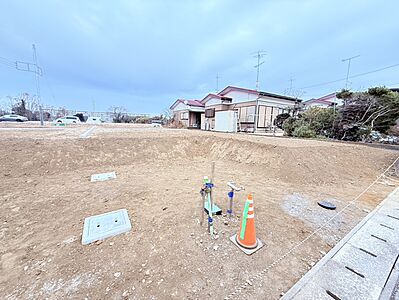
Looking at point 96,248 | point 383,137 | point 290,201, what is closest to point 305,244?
point 290,201

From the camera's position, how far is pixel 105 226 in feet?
7.56

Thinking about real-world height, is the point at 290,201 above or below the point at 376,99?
below

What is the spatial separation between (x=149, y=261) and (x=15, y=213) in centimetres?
248

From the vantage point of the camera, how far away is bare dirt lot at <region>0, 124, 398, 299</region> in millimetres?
1536

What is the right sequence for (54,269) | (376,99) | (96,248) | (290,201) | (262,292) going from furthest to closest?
(376,99) → (290,201) → (96,248) → (54,269) → (262,292)

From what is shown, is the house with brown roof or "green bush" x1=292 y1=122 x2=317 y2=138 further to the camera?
the house with brown roof

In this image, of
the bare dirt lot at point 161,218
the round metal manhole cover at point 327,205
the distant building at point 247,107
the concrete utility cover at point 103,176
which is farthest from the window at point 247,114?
the concrete utility cover at point 103,176

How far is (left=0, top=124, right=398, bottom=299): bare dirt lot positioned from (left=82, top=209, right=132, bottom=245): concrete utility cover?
9 centimetres

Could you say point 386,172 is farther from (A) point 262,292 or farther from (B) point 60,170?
(B) point 60,170

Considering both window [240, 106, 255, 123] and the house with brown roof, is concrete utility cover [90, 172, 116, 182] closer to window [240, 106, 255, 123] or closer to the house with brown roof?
window [240, 106, 255, 123]

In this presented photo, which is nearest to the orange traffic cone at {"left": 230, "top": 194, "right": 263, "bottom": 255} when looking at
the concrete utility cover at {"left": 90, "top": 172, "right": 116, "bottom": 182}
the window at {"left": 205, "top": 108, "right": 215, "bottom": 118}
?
the concrete utility cover at {"left": 90, "top": 172, "right": 116, "bottom": 182}

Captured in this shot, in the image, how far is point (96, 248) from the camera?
1936 millimetres

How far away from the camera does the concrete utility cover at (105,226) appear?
2098 millimetres

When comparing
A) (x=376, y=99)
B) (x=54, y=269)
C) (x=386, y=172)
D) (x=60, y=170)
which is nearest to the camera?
(x=54, y=269)
